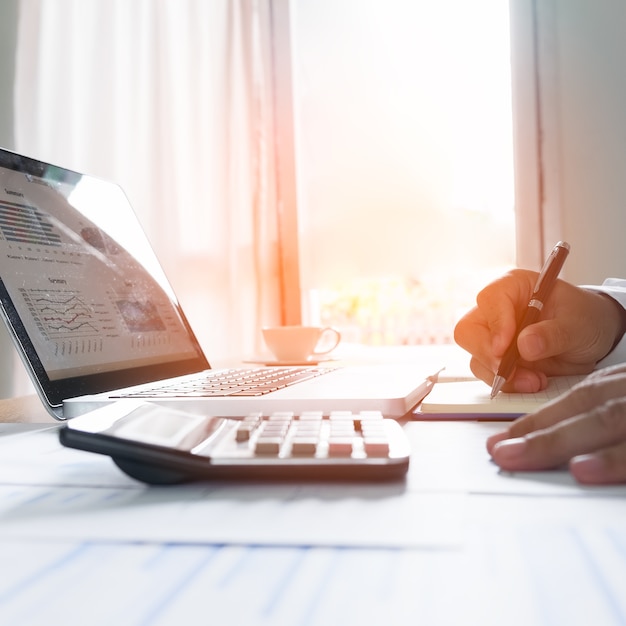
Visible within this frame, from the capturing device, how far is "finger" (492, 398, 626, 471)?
37 centimetres

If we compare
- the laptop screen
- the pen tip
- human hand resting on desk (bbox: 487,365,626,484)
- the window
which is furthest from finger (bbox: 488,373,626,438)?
the window

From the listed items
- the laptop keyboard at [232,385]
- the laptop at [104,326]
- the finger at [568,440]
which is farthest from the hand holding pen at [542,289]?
the finger at [568,440]

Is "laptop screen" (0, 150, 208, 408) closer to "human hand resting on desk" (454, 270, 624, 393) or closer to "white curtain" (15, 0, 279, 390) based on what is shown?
"human hand resting on desk" (454, 270, 624, 393)

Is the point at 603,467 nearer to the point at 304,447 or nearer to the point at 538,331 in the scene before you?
the point at 304,447

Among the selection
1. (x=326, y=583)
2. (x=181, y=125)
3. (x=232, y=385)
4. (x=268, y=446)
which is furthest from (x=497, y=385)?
(x=181, y=125)

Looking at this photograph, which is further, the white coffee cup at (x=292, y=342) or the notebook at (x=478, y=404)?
the white coffee cup at (x=292, y=342)

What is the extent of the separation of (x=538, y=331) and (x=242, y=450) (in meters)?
0.45

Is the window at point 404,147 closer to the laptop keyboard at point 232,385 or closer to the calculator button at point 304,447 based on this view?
the laptop keyboard at point 232,385

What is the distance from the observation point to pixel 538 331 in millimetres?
731

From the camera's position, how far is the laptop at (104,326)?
23.9 inches

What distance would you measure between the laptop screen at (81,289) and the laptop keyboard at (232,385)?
7 cm

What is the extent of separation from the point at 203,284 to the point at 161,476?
174cm

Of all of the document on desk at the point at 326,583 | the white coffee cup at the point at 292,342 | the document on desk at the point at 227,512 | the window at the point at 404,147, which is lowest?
the white coffee cup at the point at 292,342

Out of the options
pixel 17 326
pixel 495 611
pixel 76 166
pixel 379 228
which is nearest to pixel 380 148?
pixel 379 228
